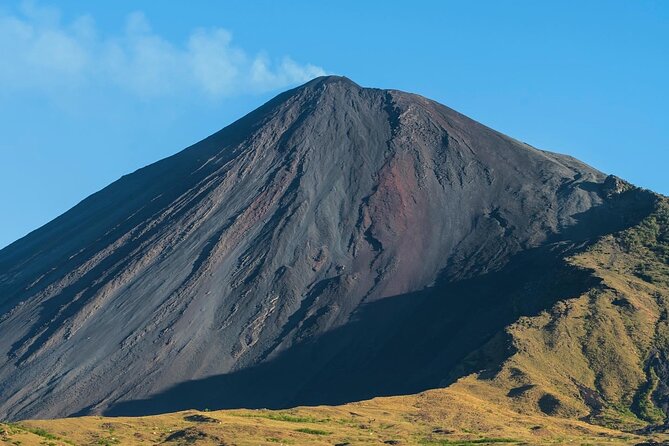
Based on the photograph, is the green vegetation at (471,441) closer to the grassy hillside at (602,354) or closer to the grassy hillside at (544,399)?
the grassy hillside at (544,399)

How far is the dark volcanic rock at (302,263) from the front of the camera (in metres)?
106

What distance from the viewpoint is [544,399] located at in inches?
3172

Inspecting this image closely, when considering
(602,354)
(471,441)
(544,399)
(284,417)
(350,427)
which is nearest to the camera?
(471,441)

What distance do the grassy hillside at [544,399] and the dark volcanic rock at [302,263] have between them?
5573 mm

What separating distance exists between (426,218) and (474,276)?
1405cm

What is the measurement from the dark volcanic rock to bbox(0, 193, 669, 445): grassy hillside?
557cm

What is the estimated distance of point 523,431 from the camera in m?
66.4

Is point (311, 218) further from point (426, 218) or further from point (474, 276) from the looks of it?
point (474, 276)

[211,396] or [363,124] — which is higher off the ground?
[363,124]

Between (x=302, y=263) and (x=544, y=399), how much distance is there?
4685 centimetres

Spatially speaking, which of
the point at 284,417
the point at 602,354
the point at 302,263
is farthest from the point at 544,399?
the point at 302,263

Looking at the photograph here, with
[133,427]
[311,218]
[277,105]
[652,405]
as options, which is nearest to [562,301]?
[652,405]

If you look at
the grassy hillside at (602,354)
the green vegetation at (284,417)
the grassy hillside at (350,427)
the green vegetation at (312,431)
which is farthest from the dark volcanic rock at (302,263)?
the green vegetation at (312,431)

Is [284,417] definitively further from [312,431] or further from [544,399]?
[544,399]
